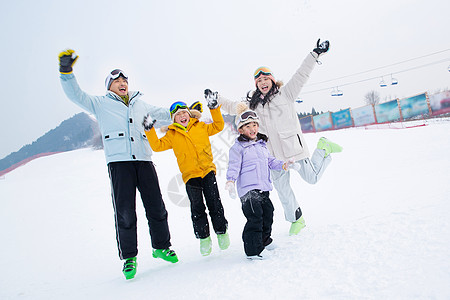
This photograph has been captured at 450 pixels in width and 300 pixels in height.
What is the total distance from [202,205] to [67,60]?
6.51ft

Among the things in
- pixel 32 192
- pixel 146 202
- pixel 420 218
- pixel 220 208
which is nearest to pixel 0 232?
pixel 32 192

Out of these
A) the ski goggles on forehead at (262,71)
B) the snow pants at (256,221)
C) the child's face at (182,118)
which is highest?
the ski goggles on forehead at (262,71)

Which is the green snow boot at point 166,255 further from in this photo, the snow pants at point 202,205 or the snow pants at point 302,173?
the snow pants at point 302,173

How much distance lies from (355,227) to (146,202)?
2099mm

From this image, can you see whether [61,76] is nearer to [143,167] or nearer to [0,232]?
[143,167]

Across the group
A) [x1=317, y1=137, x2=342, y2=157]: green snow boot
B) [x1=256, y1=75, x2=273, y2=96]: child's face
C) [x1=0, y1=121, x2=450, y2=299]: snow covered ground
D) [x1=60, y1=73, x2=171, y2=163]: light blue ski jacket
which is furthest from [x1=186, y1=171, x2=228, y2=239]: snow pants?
[x1=317, y1=137, x2=342, y2=157]: green snow boot

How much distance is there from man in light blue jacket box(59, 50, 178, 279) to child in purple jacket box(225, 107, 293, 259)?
0.98 m

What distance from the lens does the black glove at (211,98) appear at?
126 inches

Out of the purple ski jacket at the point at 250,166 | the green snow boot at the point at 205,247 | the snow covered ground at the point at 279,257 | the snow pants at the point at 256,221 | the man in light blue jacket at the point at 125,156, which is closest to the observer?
the snow covered ground at the point at 279,257

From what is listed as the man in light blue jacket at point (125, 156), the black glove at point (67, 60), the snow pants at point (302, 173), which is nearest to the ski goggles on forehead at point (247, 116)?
the snow pants at point (302, 173)

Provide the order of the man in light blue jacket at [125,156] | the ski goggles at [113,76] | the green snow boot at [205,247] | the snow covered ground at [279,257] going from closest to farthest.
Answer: the snow covered ground at [279,257], the man in light blue jacket at [125,156], the green snow boot at [205,247], the ski goggles at [113,76]

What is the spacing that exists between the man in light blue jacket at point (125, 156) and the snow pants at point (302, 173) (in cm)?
136

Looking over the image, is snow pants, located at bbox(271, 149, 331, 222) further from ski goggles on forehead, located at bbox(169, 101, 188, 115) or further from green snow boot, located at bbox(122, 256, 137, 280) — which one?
green snow boot, located at bbox(122, 256, 137, 280)

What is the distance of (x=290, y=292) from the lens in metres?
1.66
